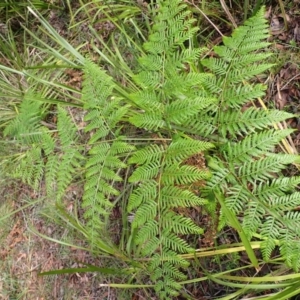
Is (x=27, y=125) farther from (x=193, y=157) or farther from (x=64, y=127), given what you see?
(x=193, y=157)

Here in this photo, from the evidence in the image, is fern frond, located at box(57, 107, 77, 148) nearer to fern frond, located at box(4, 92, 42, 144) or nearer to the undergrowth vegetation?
the undergrowth vegetation

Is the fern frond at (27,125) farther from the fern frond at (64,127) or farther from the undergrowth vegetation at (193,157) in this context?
the fern frond at (64,127)

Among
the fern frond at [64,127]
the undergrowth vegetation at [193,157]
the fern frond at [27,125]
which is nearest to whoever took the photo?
the undergrowth vegetation at [193,157]

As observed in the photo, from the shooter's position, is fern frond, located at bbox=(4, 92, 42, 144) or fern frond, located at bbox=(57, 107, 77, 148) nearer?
fern frond, located at bbox=(57, 107, 77, 148)

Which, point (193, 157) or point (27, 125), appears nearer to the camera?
point (193, 157)

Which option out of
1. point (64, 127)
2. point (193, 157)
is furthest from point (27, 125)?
point (193, 157)

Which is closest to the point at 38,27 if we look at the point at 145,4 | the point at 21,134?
the point at 145,4

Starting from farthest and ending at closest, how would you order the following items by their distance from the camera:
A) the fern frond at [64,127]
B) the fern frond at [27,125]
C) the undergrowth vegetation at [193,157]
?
the fern frond at [27,125], the fern frond at [64,127], the undergrowth vegetation at [193,157]

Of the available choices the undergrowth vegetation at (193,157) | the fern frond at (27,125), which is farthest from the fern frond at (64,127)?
the fern frond at (27,125)

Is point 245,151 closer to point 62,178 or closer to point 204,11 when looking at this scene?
point 62,178

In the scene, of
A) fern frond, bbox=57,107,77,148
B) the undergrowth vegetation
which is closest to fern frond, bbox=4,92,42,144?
the undergrowth vegetation

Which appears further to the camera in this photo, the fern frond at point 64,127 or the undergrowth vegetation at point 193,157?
the fern frond at point 64,127

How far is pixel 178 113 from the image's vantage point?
4.85ft

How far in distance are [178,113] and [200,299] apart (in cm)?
84
